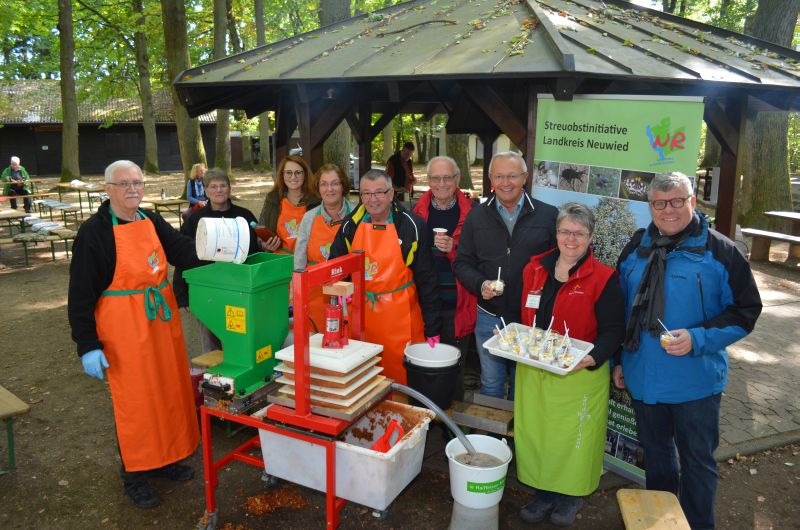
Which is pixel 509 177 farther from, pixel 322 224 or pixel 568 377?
pixel 322 224

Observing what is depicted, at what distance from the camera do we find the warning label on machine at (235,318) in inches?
129

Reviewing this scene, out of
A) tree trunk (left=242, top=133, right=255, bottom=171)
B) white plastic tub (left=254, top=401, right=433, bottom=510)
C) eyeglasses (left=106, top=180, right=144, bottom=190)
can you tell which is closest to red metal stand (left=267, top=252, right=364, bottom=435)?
white plastic tub (left=254, top=401, right=433, bottom=510)

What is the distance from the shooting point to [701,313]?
9.69 feet

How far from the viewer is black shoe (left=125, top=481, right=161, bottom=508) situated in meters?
3.66

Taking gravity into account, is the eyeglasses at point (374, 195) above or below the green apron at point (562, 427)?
above

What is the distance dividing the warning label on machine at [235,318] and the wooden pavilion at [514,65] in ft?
7.13

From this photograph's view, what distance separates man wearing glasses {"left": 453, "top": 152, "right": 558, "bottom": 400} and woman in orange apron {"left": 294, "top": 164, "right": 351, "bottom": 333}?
1.21m

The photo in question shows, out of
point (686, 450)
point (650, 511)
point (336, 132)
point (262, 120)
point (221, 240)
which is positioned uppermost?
point (262, 120)

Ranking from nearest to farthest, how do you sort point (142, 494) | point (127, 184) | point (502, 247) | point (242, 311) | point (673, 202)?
point (673, 202)
point (242, 311)
point (127, 184)
point (142, 494)
point (502, 247)

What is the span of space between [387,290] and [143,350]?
63.9 inches

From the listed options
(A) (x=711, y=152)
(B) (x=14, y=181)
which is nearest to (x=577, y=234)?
(B) (x=14, y=181)

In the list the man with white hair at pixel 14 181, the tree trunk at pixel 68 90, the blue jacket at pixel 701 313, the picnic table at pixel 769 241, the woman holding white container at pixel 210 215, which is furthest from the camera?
the tree trunk at pixel 68 90

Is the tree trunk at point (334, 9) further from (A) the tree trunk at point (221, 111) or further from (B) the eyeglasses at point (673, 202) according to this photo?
(B) the eyeglasses at point (673, 202)

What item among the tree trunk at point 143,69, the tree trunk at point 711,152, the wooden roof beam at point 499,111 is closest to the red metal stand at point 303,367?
the wooden roof beam at point 499,111
